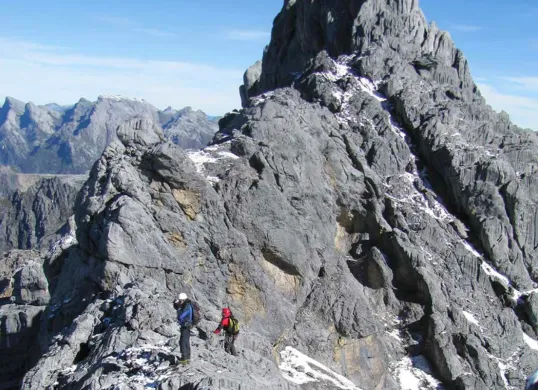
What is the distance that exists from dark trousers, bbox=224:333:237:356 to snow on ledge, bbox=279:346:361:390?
991 centimetres

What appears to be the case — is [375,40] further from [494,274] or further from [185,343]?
[185,343]

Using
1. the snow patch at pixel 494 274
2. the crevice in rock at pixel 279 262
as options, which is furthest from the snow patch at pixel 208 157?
the snow patch at pixel 494 274

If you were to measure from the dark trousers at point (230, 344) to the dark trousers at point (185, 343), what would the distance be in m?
3.00

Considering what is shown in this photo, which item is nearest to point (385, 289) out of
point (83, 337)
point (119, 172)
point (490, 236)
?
point (490, 236)

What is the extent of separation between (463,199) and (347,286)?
17.9 meters

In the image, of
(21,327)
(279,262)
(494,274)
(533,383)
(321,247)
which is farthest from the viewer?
(494,274)

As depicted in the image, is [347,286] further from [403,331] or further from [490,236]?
[490,236]

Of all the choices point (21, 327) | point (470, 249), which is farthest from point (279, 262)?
point (470, 249)

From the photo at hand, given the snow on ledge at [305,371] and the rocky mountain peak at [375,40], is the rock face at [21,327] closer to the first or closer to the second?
the snow on ledge at [305,371]

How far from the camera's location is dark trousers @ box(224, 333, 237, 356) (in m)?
22.8

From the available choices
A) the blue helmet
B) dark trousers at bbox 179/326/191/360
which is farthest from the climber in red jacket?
the blue helmet

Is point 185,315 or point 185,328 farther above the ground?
point 185,315

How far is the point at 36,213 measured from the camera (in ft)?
517

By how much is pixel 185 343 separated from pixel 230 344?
3.49 meters
